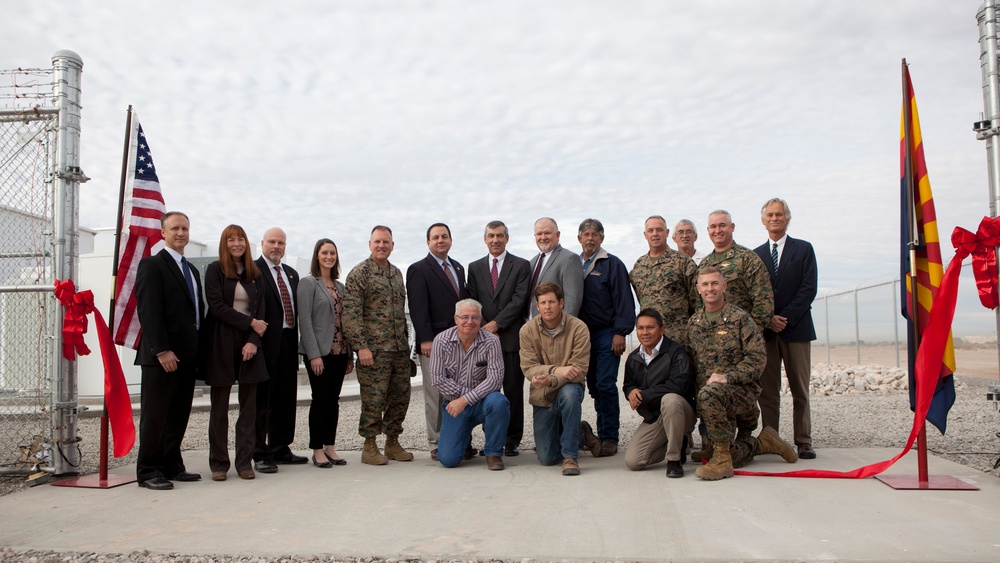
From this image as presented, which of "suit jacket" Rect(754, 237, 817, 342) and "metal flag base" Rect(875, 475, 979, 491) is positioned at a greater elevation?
"suit jacket" Rect(754, 237, 817, 342)

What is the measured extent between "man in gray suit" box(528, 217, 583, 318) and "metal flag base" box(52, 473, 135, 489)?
3.35 m

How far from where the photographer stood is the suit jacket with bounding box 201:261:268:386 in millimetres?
5188

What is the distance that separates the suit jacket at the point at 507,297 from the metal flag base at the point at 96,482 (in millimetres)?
2966

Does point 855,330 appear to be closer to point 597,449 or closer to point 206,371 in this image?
point 597,449

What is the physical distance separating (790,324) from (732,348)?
867 mm

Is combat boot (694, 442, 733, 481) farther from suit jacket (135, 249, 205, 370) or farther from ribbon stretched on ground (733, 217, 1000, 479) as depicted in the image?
suit jacket (135, 249, 205, 370)

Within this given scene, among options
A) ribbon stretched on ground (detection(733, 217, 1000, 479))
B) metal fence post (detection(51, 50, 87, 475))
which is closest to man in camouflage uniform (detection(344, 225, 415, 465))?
metal fence post (detection(51, 50, 87, 475))

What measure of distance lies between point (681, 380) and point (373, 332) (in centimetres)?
243

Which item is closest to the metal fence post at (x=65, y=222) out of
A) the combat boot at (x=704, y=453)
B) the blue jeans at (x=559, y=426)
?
the blue jeans at (x=559, y=426)

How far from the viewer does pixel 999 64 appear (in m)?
4.89

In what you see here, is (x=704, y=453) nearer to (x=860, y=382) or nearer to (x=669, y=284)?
(x=669, y=284)

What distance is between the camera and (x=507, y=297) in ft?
20.2

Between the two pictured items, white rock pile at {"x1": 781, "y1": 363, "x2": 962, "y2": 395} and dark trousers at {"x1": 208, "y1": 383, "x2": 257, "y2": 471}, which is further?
white rock pile at {"x1": 781, "y1": 363, "x2": 962, "y2": 395}

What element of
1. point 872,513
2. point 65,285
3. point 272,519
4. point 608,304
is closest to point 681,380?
point 608,304
